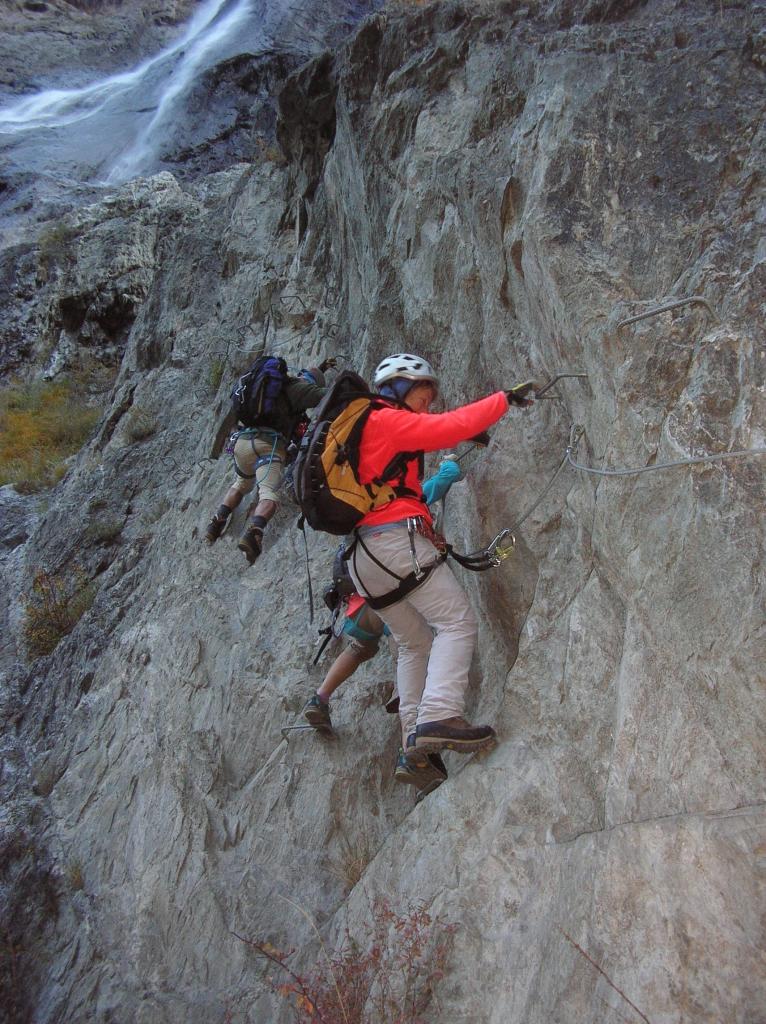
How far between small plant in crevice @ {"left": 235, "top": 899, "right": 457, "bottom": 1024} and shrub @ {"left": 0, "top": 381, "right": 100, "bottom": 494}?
1079cm

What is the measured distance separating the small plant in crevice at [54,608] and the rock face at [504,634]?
0.29 metres

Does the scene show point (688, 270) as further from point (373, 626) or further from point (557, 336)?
point (373, 626)

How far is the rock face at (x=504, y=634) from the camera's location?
3.27 metres

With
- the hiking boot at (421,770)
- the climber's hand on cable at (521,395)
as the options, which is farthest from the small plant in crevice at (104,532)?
the climber's hand on cable at (521,395)

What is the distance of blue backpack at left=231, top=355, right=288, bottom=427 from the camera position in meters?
7.69

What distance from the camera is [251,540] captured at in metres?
7.64

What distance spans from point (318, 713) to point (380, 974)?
2006mm

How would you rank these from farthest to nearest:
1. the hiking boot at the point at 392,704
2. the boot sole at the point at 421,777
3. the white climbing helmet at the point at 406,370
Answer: the hiking boot at the point at 392,704 → the white climbing helmet at the point at 406,370 → the boot sole at the point at 421,777

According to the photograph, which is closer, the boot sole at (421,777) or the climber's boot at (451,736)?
the climber's boot at (451,736)

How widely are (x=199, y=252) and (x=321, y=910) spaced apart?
38.6 ft

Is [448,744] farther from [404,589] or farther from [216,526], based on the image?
[216,526]

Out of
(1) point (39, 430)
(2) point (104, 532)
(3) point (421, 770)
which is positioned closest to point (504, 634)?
(3) point (421, 770)

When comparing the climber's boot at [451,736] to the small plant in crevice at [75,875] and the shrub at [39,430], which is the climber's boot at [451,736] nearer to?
the small plant in crevice at [75,875]

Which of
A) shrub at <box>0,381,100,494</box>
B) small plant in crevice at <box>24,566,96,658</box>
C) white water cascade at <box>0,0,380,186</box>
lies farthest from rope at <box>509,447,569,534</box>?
white water cascade at <box>0,0,380,186</box>
